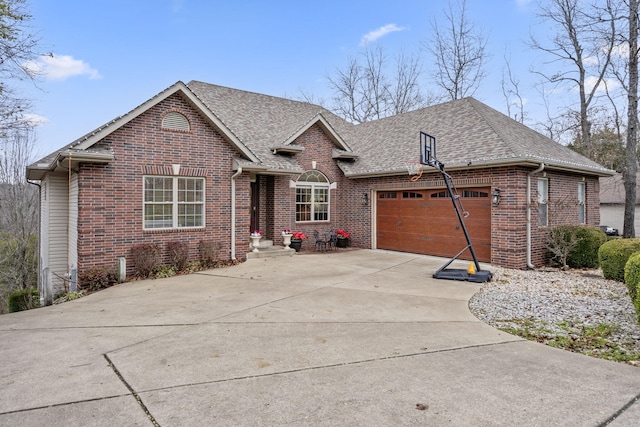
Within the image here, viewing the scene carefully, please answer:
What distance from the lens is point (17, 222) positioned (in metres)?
21.1

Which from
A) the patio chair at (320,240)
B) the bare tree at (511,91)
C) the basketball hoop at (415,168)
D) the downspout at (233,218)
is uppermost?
the bare tree at (511,91)

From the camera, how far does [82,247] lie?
29.2 feet

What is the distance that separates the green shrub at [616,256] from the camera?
8.95 m

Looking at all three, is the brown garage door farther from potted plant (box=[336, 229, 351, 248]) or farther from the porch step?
the porch step

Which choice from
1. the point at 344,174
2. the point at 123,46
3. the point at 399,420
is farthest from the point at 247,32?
the point at 399,420

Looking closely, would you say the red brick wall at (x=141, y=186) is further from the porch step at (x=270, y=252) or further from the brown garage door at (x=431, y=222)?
the brown garage door at (x=431, y=222)

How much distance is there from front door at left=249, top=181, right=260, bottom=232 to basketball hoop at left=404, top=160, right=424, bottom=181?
5518 millimetres

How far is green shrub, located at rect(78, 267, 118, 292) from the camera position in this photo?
864 centimetres

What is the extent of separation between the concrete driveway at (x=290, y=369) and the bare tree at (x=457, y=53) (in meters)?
24.2

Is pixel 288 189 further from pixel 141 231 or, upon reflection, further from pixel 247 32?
pixel 247 32

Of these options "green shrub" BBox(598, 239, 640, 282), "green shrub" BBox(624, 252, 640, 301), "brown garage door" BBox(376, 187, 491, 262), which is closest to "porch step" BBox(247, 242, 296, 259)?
"brown garage door" BBox(376, 187, 491, 262)

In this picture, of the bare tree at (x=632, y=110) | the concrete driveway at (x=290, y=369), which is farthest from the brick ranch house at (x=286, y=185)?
the concrete driveway at (x=290, y=369)

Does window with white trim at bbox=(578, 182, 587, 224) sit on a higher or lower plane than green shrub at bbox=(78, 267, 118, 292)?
higher

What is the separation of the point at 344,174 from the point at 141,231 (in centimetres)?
817
